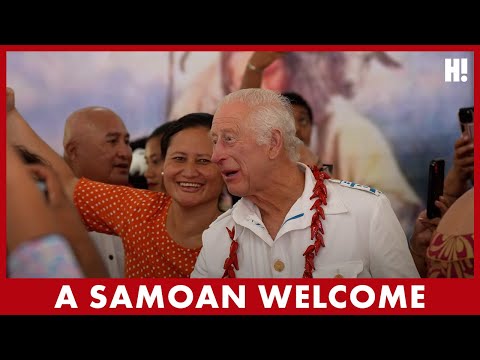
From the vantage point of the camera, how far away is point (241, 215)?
118 inches

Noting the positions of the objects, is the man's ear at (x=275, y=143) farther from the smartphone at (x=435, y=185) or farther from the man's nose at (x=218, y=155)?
the smartphone at (x=435, y=185)

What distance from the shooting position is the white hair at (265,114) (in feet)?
9.50

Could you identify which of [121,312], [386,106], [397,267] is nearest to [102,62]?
[386,106]

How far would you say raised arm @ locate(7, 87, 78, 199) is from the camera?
3.19 meters

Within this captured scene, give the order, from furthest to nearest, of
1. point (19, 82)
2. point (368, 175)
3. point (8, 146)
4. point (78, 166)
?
point (368, 175)
point (19, 82)
point (78, 166)
point (8, 146)

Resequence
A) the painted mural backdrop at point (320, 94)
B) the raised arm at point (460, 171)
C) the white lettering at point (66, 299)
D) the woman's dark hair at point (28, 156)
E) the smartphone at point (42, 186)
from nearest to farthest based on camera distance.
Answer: the smartphone at point (42, 186)
the white lettering at point (66, 299)
the woman's dark hair at point (28, 156)
the raised arm at point (460, 171)
the painted mural backdrop at point (320, 94)

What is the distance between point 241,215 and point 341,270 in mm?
480

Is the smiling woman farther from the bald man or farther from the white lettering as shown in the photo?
the bald man

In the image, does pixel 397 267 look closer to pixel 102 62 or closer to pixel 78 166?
pixel 78 166

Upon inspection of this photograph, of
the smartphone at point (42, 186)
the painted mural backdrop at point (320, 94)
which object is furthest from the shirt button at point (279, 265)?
the painted mural backdrop at point (320, 94)

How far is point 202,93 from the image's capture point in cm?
532

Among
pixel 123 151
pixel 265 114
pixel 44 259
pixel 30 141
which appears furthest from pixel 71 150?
pixel 44 259

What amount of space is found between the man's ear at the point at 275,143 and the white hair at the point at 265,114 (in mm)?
15

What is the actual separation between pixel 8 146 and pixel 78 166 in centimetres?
98
